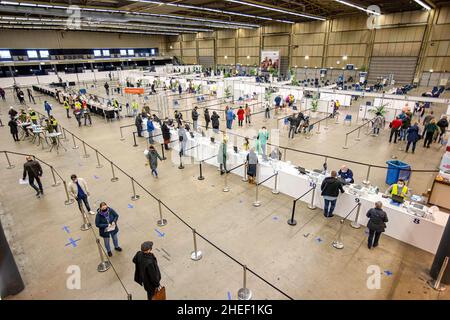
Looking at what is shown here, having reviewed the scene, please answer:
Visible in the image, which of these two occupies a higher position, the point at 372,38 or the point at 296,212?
the point at 372,38

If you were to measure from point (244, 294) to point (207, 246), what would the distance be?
1.63 meters

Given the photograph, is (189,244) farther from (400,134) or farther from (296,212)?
(400,134)

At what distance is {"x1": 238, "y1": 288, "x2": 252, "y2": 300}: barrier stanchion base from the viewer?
187 inches

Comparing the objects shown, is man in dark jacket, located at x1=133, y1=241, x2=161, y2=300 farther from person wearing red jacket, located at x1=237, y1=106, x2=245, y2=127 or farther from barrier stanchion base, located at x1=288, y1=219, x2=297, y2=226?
person wearing red jacket, located at x1=237, y1=106, x2=245, y2=127

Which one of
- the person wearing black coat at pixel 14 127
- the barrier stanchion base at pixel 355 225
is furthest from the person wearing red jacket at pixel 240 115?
the person wearing black coat at pixel 14 127

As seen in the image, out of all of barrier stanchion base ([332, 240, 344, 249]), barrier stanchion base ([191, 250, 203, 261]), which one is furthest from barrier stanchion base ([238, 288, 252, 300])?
barrier stanchion base ([332, 240, 344, 249])

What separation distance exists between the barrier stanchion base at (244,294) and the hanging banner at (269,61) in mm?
38863

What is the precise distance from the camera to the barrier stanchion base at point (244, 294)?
4.74m

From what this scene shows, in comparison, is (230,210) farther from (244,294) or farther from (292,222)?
(244,294)

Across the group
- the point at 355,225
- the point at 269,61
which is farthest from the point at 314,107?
the point at 269,61
